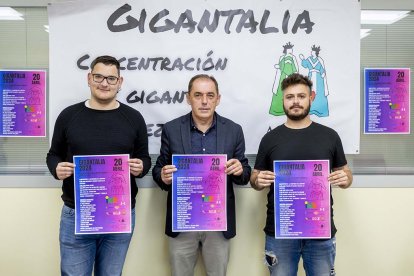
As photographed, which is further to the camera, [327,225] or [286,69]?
[286,69]

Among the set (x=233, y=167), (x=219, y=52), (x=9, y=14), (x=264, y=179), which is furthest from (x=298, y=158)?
(x=9, y=14)

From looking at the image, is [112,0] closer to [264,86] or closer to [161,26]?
[161,26]

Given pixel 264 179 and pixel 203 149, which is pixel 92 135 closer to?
pixel 203 149

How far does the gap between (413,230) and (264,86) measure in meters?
1.35

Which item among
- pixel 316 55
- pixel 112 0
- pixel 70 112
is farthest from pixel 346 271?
pixel 112 0

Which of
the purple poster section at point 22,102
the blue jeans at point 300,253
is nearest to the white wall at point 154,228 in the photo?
the purple poster section at point 22,102

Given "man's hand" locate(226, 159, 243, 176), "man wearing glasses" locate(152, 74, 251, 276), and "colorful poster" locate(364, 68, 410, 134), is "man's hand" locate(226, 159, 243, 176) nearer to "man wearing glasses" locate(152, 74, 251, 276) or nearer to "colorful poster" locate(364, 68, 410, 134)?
"man wearing glasses" locate(152, 74, 251, 276)

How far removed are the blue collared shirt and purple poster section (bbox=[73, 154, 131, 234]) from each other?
1.19ft

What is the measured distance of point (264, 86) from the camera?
2.26m

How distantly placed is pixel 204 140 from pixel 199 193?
0.93 feet

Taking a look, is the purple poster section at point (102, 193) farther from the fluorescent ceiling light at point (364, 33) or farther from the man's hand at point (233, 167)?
the fluorescent ceiling light at point (364, 33)

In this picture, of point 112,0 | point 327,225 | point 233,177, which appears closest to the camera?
point 327,225

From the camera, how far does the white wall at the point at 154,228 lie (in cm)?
225

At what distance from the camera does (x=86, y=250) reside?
1783 millimetres
